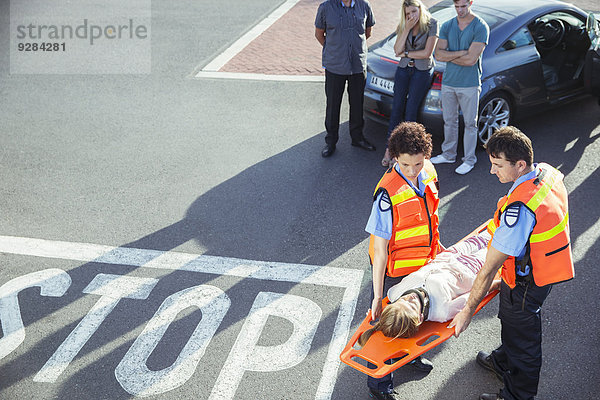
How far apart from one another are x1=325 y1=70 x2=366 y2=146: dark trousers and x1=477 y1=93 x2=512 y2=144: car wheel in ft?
5.09

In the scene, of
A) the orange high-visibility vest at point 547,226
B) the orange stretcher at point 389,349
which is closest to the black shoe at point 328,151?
the orange stretcher at point 389,349

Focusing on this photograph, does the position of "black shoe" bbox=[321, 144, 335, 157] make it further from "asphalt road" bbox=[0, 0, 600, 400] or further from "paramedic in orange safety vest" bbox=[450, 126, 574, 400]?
"paramedic in orange safety vest" bbox=[450, 126, 574, 400]

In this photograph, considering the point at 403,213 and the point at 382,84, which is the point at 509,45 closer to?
the point at 382,84

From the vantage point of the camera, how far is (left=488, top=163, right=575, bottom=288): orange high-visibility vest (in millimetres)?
3568

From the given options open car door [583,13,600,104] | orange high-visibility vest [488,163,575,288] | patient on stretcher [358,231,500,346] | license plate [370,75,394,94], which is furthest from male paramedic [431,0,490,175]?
orange high-visibility vest [488,163,575,288]

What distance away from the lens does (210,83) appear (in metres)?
10.5

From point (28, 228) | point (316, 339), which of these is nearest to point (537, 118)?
point (316, 339)

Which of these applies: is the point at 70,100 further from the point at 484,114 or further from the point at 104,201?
the point at 484,114

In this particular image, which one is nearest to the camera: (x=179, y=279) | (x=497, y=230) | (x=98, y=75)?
(x=497, y=230)

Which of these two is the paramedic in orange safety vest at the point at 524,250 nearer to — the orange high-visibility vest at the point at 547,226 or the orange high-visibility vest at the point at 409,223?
the orange high-visibility vest at the point at 547,226

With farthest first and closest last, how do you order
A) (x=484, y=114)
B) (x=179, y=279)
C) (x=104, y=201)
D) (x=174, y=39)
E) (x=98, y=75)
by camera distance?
(x=174, y=39) → (x=98, y=75) → (x=484, y=114) → (x=104, y=201) → (x=179, y=279)

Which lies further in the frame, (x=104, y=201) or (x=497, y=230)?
(x=104, y=201)

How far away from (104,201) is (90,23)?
850 centimetres

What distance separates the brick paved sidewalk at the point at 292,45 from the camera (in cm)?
1120
